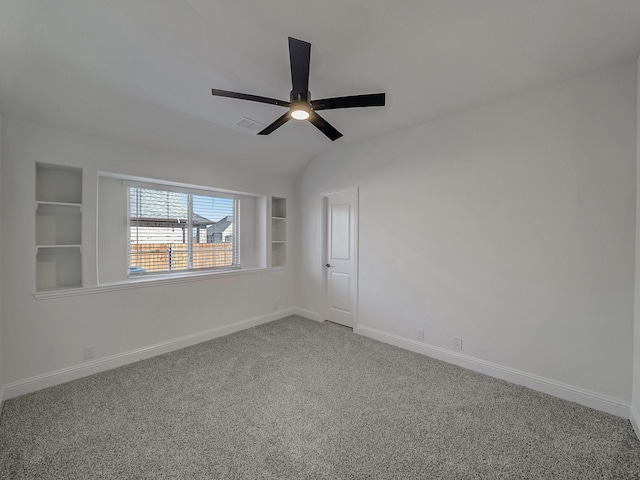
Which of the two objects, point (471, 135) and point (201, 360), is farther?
point (201, 360)

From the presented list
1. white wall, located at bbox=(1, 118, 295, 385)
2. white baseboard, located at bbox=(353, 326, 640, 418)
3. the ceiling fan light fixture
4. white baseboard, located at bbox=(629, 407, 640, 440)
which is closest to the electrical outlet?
white wall, located at bbox=(1, 118, 295, 385)

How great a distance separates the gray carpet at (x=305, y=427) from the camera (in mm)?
1621

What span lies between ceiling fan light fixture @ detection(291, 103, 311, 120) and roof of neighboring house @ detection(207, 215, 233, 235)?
2.62 meters

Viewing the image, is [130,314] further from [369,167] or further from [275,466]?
[369,167]

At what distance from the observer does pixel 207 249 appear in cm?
409

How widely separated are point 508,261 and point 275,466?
8.77 ft

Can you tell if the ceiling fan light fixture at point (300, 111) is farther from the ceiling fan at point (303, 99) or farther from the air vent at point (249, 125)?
the air vent at point (249, 125)

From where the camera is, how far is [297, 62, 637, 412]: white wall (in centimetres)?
213

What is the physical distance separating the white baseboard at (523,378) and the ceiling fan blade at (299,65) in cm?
304

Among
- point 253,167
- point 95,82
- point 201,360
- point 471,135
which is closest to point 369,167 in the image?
point 471,135

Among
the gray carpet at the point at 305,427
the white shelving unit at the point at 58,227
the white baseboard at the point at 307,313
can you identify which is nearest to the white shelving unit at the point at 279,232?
the white baseboard at the point at 307,313

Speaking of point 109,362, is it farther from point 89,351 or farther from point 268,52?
point 268,52

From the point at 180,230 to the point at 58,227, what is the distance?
125 centimetres

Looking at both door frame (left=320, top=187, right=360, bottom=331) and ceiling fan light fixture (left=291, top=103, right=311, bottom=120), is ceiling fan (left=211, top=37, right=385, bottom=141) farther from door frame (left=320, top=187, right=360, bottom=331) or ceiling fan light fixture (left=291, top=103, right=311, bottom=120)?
door frame (left=320, top=187, right=360, bottom=331)
